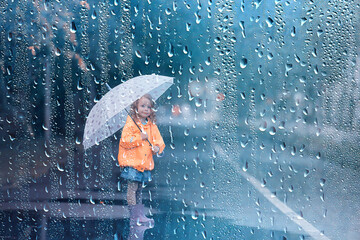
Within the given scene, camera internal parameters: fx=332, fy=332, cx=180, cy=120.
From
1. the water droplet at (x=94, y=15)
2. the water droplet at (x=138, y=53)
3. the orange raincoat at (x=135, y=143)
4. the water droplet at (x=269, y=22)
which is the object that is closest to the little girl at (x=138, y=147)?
the orange raincoat at (x=135, y=143)

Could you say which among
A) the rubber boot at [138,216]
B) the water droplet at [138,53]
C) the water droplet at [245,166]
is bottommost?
the rubber boot at [138,216]

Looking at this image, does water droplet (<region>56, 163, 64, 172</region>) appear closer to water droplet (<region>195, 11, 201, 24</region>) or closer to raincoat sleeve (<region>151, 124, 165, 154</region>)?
raincoat sleeve (<region>151, 124, 165, 154</region>)

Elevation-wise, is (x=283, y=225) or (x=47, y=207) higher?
(x=47, y=207)

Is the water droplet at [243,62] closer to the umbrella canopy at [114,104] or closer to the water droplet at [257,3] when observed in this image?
the water droplet at [257,3]

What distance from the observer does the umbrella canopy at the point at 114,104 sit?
195cm

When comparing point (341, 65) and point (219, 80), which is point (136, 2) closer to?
point (219, 80)

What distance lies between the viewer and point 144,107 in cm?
214

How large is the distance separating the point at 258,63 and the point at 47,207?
4.94 ft

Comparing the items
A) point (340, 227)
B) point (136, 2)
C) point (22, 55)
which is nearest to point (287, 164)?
point (340, 227)

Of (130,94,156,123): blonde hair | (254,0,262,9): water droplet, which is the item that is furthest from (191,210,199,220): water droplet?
(254,0,262,9): water droplet

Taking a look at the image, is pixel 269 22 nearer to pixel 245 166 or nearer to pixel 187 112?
pixel 187 112

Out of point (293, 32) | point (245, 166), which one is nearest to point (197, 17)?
point (293, 32)

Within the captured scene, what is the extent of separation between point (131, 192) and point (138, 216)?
19 cm

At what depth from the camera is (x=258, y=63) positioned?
1.94 m
